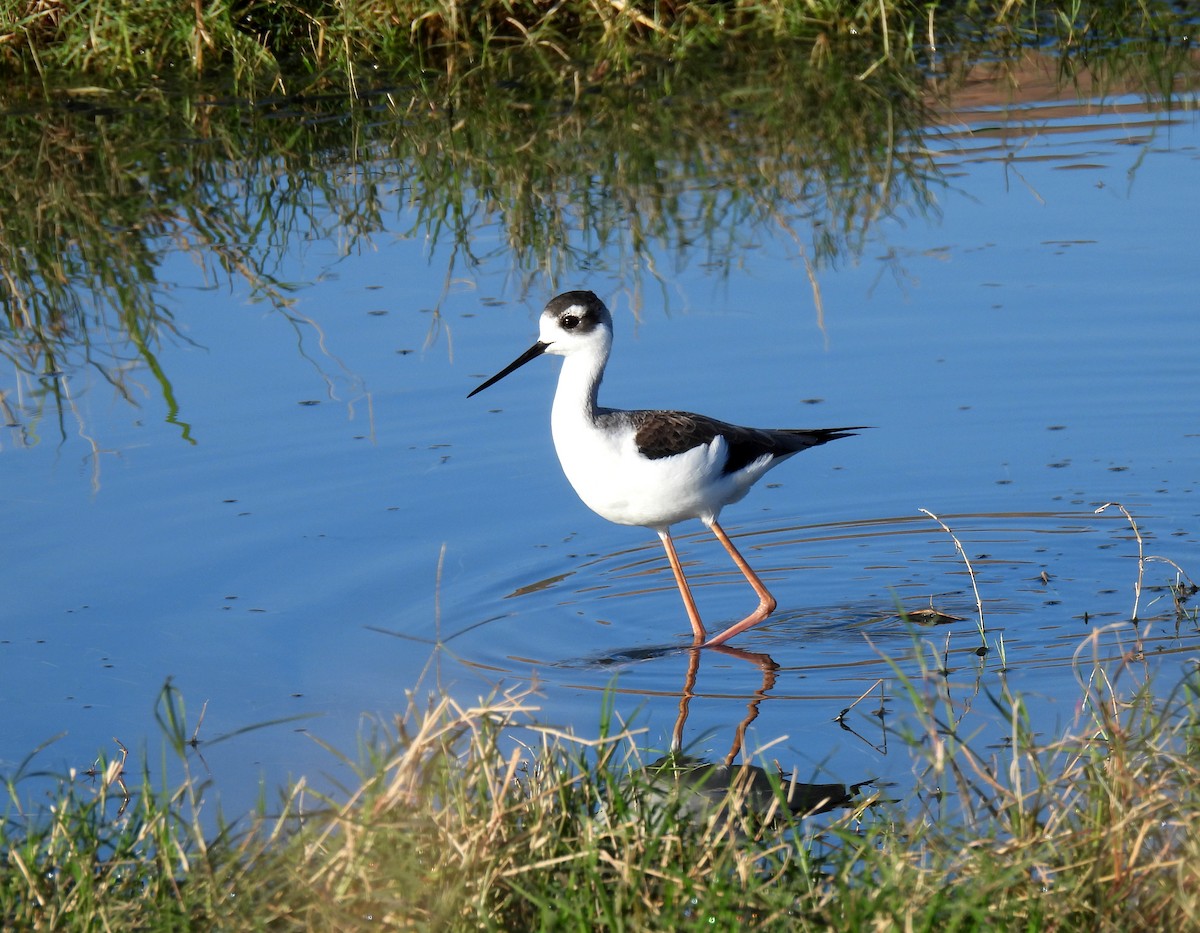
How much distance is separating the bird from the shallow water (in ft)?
1.03

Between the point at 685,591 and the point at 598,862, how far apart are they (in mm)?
2561

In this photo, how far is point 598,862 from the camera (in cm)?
342

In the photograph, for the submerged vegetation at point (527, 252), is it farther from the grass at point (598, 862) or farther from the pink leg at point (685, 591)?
the pink leg at point (685, 591)

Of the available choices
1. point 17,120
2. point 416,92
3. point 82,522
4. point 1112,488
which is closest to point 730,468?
point 1112,488

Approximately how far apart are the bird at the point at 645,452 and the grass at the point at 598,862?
6.72ft

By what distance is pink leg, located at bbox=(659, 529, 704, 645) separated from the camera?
5.77m

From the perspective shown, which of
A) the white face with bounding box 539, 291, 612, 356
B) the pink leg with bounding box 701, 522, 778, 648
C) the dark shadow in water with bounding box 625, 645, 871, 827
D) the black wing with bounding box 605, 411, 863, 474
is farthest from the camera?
the white face with bounding box 539, 291, 612, 356

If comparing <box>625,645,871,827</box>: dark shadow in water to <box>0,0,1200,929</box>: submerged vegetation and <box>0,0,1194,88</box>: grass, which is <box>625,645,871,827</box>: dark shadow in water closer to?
<box>0,0,1200,929</box>: submerged vegetation

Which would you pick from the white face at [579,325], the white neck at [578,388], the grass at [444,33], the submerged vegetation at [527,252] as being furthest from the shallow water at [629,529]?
the grass at [444,33]

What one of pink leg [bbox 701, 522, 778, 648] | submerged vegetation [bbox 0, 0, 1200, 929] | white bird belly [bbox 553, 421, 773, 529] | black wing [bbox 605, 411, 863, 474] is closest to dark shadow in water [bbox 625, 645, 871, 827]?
submerged vegetation [bbox 0, 0, 1200, 929]

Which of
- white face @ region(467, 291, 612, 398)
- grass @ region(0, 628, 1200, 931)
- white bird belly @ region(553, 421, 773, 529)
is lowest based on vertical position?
grass @ region(0, 628, 1200, 931)

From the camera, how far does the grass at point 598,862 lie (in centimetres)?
319

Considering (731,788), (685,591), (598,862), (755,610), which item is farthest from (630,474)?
(598,862)

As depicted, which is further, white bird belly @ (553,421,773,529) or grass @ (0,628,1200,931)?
white bird belly @ (553,421,773,529)
